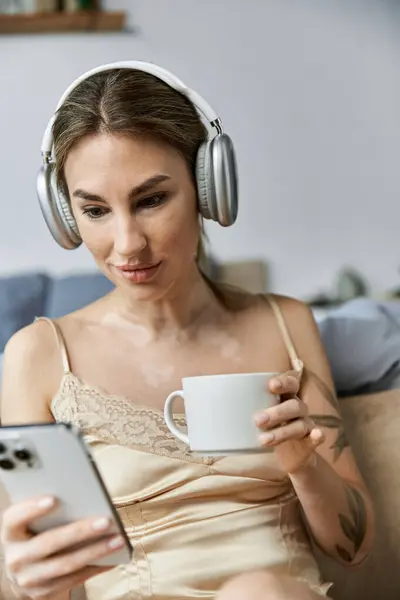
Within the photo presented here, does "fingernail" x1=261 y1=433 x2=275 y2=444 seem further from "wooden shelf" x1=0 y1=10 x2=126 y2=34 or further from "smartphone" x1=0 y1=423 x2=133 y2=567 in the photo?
"wooden shelf" x1=0 y1=10 x2=126 y2=34

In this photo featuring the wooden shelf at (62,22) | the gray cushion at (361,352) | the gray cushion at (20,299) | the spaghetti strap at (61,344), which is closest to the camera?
the spaghetti strap at (61,344)

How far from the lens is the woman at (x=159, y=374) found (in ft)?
2.64

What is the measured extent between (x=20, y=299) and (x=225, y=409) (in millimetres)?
1021

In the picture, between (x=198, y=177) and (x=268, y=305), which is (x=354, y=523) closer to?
(x=268, y=305)

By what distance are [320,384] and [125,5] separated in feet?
5.67

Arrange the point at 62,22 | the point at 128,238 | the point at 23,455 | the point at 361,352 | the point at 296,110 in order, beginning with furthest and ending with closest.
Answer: the point at 296,110, the point at 62,22, the point at 361,352, the point at 128,238, the point at 23,455

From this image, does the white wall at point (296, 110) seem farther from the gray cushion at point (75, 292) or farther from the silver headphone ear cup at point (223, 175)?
the silver headphone ear cup at point (223, 175)

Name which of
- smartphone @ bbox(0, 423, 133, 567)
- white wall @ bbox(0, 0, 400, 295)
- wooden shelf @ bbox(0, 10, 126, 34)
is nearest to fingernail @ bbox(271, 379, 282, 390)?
smartphone @ bbox(0, 423, 133, 567)

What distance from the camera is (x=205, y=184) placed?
0.83 m

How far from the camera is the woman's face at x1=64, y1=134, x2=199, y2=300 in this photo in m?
0.79

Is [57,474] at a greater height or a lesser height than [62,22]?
lesser

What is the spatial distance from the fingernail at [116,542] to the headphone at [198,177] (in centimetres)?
33

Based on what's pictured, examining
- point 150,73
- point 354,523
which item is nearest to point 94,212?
point 150,73

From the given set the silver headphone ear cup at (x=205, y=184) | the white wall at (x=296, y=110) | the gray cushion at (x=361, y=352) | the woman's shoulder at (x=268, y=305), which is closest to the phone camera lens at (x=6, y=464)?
the silver headphone ear cup at (x=205, y=184)
